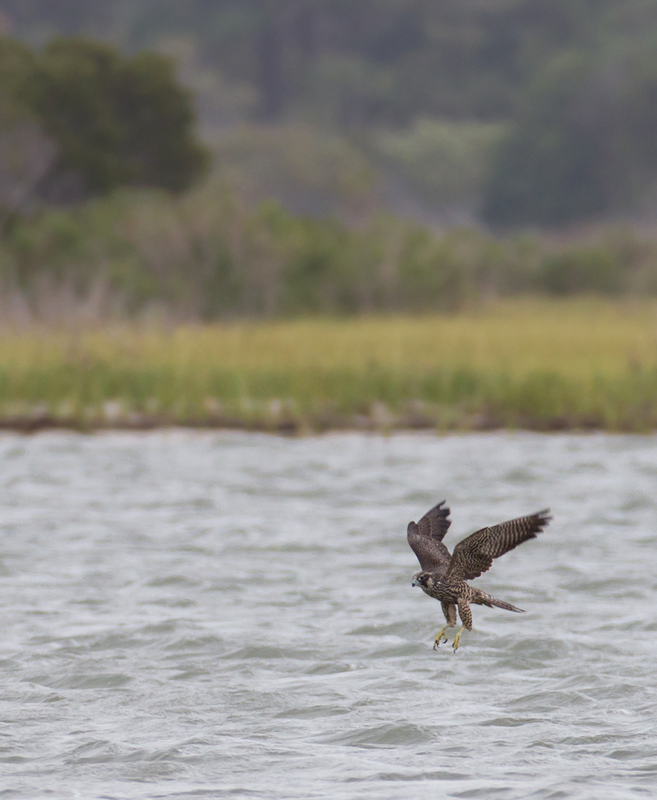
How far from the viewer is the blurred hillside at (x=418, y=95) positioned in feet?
217

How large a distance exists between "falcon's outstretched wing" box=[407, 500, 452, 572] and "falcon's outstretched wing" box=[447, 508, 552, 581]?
71 millimetres

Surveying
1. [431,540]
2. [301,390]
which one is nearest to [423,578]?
[431,540]

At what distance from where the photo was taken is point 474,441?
1942 centimetres

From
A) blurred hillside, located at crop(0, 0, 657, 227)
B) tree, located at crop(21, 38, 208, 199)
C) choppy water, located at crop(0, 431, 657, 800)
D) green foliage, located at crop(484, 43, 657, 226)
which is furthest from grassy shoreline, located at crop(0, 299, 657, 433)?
green foliage, located at crop(484, 43, 657, 226)

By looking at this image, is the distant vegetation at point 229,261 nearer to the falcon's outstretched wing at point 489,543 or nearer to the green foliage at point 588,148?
the falcon's outstretched wing at point 489,543

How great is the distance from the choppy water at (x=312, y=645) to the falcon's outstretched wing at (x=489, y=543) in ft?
2.56

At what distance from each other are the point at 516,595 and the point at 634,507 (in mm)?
4197

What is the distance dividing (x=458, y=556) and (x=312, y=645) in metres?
2.40

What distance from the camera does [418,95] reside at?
254 feet

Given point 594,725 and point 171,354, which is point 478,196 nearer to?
point 171,354

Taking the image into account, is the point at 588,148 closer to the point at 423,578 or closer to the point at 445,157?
the point at 445,157

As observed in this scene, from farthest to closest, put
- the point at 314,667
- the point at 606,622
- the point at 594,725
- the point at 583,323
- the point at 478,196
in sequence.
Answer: the point at 478,196
the point at 583,323
the point at 606,622
the point at 314,667
the point at 594,725

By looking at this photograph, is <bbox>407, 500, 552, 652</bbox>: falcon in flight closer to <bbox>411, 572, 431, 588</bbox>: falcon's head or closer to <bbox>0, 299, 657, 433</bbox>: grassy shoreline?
<bbox>411, 572, 431, 588</bbox>: falcon's head

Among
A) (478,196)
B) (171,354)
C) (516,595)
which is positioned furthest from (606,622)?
(478,196)
